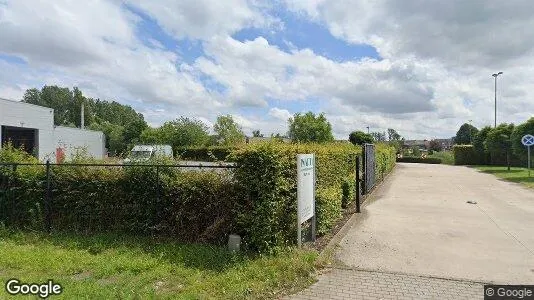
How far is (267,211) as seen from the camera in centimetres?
614

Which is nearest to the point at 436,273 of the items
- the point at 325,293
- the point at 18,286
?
the point at 325,293

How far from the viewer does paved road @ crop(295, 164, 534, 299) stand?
16.9 ft

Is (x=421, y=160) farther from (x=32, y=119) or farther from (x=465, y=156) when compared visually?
(x=32, y=119)

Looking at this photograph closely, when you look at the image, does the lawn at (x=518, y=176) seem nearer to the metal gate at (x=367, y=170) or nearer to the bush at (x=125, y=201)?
the metal gate at (x=367, y=170)

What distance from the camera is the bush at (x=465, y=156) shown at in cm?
4009

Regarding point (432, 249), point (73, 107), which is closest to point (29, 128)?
point (432, 249)

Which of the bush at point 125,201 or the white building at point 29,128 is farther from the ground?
the white building at point 29,128

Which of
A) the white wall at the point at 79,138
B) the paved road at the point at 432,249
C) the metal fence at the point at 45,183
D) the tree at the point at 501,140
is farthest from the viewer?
the white wall at the point at 79,138

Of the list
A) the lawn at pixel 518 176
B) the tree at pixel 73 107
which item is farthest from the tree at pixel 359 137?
the tree at pixel 73 107

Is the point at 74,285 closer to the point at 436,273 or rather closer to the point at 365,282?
the point at 365,282

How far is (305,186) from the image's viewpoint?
6559mm

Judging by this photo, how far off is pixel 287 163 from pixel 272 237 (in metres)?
1.23

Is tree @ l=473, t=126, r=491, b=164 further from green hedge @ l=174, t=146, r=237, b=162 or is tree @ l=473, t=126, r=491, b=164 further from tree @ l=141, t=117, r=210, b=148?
green hedge @ l=174, t=146, r=237, b=162

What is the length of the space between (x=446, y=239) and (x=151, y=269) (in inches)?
217
